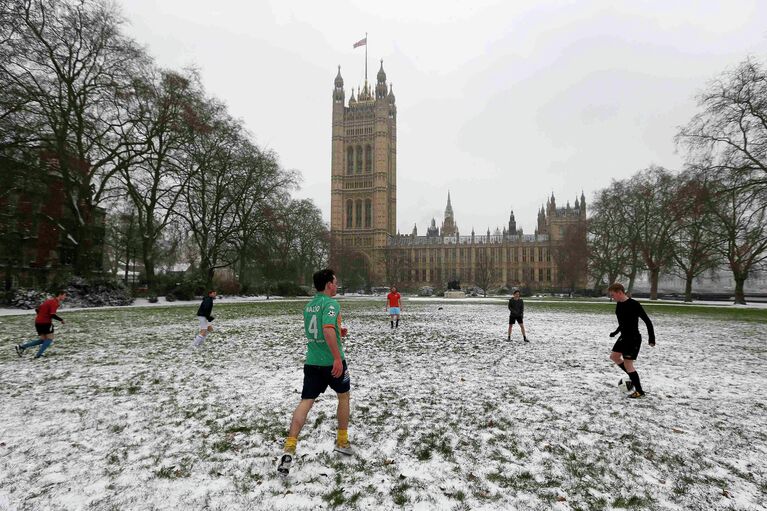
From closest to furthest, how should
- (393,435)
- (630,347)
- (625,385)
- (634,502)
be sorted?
(634,502)
(393,435)
(630,347)
(625,385)

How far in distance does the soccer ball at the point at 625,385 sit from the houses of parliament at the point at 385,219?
284ft

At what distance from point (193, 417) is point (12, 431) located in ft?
6.39

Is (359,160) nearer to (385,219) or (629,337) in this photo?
(385,219)

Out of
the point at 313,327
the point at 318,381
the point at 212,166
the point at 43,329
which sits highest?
the point at 212,166

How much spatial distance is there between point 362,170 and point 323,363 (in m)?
100

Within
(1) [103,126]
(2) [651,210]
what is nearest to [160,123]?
(1) [103,126]

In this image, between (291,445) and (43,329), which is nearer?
(291,445)

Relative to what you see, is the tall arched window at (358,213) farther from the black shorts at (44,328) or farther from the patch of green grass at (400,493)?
the patch of green grass at (400,493)

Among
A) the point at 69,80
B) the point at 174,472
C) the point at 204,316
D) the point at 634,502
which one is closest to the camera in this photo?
the point at 634,502

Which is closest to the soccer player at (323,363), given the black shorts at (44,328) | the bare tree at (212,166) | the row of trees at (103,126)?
the black shorts at (44,328)

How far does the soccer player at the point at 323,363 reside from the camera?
12.6 feet

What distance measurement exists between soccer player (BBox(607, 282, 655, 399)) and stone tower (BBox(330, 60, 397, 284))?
8940 centimetres

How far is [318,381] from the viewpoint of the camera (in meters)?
3.94

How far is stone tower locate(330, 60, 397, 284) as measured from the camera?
98.4 metres
